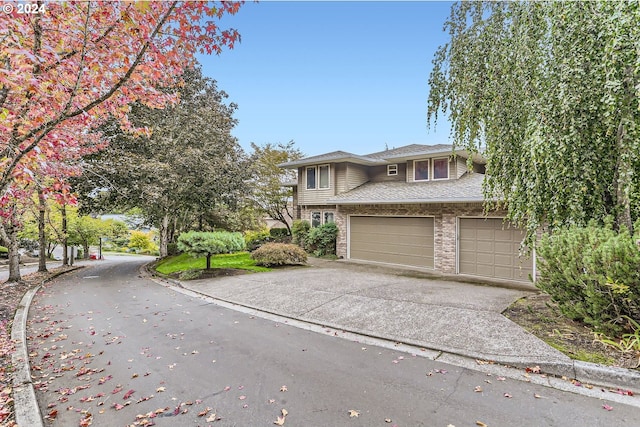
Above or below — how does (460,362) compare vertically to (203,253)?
below

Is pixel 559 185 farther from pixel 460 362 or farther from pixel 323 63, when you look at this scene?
pixel 323 63

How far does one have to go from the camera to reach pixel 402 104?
1802 centimetres

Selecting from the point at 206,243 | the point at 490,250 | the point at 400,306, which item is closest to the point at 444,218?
the point at 490,250

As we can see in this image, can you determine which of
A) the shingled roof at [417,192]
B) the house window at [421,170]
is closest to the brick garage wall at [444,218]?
the shingled roof at [417,192]

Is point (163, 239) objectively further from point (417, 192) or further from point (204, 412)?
point (204, 412)

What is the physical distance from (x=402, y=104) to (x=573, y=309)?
15203 mm

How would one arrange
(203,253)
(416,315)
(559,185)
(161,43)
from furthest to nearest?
(203,253) < (416,315) < (559,185) < (161,43)

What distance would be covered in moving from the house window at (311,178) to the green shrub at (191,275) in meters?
7.89

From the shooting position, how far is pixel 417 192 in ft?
42.7

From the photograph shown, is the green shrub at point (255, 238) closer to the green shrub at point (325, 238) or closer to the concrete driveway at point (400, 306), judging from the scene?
the green shrub at point (325, 238)

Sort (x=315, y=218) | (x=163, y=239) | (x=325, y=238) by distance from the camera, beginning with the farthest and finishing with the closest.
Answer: (x=163, y=239) < (x=315, y=218) < (x=325, y=238)

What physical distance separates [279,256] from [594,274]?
10.3 metres

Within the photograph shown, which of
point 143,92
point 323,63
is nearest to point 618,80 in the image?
point 143,92

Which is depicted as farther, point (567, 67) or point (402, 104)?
point (402, 104)
